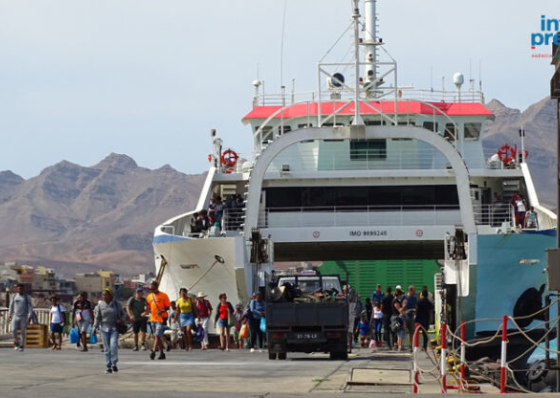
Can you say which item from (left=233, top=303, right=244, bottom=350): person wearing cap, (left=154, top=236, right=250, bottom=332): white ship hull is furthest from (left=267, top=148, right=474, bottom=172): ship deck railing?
(left=233, top=303, right=244, bottom=350): person wearing cap

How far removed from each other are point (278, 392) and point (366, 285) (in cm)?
3576

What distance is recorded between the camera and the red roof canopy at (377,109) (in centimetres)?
3722

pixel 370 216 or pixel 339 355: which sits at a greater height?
pixel 370 216

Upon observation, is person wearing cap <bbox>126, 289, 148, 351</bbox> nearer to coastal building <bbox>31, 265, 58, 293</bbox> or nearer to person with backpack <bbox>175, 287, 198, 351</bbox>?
A: person with backpack <bbox>175, 287, 198, 351</bbox>

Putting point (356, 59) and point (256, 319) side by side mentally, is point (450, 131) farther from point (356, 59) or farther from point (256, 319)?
point (256, 319)

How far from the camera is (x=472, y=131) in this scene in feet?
127

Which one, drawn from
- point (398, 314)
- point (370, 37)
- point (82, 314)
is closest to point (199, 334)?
point (82, 314)

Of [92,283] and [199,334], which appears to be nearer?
[199,334]

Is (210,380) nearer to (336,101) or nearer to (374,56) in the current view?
(336,101)

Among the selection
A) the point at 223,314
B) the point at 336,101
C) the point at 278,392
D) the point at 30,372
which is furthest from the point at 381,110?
the point at 278,392

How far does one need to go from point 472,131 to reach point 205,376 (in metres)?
22.4

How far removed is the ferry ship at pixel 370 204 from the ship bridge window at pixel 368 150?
39 mm

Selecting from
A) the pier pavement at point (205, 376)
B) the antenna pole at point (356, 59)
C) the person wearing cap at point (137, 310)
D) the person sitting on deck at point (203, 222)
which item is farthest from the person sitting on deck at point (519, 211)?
the person wearing cap at point (137, 310)

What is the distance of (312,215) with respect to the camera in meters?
35.1
